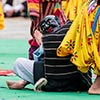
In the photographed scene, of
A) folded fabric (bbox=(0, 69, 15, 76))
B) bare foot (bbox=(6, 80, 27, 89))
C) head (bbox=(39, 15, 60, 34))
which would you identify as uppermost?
head (bbox=(39, 15, 60, 34))

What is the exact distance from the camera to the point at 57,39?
6.37 meters

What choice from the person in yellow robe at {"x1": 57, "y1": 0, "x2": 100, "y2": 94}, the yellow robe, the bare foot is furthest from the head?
the yellow robe

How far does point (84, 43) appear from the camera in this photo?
6.23m

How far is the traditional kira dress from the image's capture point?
20.4 ft

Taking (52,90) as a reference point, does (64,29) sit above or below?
above

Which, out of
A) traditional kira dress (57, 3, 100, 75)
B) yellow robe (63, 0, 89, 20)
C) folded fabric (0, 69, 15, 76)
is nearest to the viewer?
traditional kira dress (57, 3, 100, 75)

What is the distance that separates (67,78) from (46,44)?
41 centimetres

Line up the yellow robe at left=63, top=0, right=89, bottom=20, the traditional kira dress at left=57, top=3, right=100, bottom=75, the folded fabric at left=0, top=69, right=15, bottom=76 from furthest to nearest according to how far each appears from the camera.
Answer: the yellow robe at left=63, top=0, right=89, bottom=20
the folded fabric at left=0, top=69, right=15, bottom=76
the traditional kira dress at left=57, top=3, right=100, bottom=75

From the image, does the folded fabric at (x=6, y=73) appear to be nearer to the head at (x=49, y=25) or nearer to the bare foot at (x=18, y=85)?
the bare foot at (x=18, y=85)

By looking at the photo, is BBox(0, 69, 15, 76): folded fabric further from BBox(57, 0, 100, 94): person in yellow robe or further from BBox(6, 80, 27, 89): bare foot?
BBox(57, 0, 100, 94): person in yellow robe

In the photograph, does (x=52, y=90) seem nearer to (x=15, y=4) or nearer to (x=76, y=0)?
(x=76, y=0)

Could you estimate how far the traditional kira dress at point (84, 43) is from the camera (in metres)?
6.22

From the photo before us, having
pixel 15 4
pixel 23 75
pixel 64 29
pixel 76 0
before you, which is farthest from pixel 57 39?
pixel 15 4

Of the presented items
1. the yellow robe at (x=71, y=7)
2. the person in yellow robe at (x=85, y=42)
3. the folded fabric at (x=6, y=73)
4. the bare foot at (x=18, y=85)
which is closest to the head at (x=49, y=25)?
the person in yellow robe at (x=85, y=42)
